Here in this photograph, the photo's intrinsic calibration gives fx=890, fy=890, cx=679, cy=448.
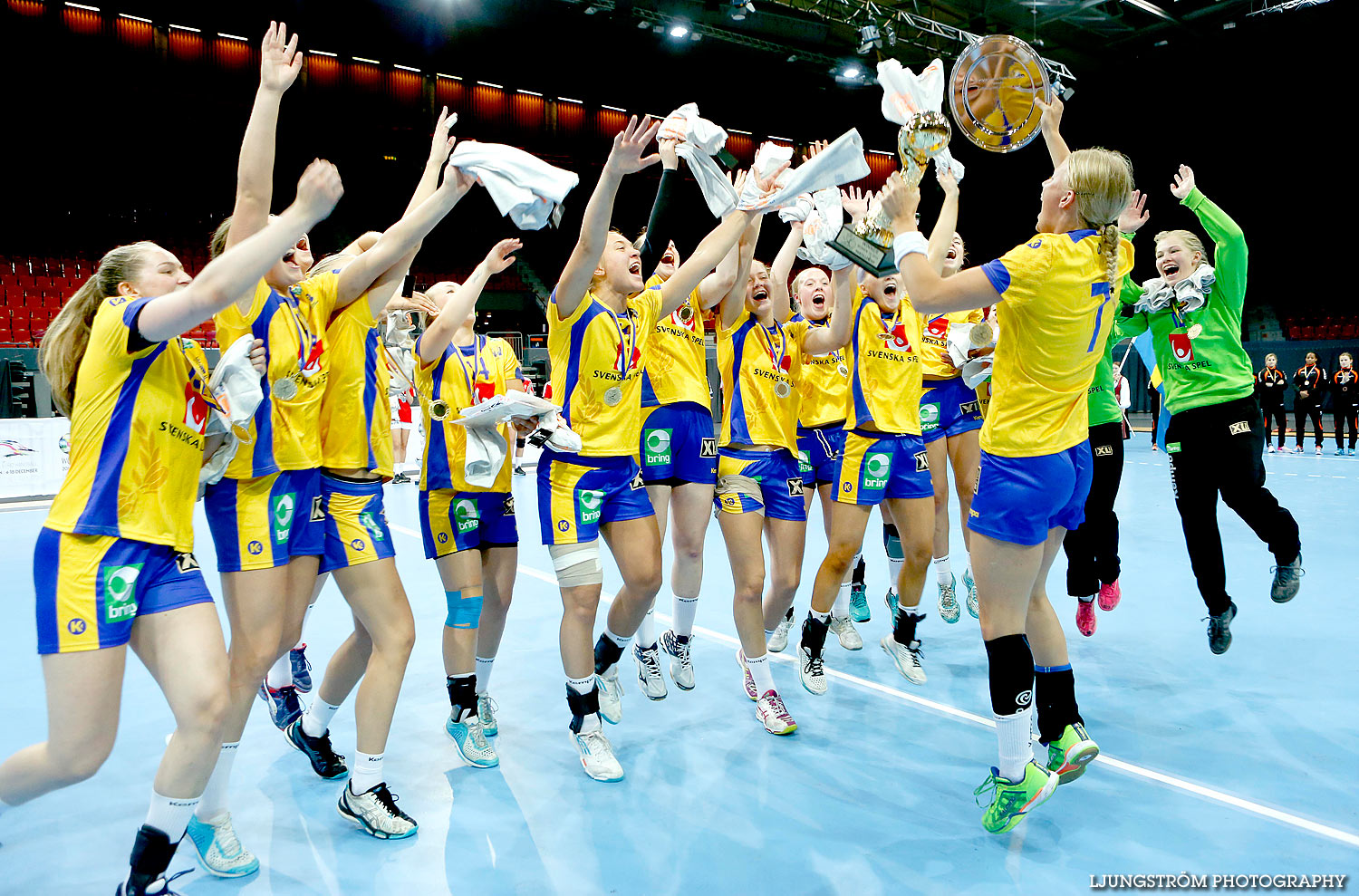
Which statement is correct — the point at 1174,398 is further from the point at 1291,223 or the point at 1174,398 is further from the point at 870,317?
the point at 1291,223

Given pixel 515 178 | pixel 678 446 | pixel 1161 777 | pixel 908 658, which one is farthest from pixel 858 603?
pixel 515 178

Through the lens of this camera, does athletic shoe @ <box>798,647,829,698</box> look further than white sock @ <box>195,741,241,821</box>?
Yes

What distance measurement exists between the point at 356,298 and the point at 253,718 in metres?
2.33

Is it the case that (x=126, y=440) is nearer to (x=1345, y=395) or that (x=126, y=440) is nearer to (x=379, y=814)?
(x=379, y=814)

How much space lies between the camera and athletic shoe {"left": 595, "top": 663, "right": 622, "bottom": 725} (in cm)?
426

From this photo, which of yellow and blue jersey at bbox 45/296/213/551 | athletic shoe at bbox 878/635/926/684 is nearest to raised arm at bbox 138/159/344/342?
yellow and blue jersey at bbox 45/296/213/551

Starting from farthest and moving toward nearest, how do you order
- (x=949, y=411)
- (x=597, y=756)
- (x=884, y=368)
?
(x=949, y=411)
(x=884, y=368)
(x=597, y=756)

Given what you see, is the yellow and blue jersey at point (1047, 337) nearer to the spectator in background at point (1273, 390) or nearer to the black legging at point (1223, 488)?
the black legging at point (1223, 488)

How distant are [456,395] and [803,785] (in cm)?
234

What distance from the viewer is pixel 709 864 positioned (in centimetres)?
287

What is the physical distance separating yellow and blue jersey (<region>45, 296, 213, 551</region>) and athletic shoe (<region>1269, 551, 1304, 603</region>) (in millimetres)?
5044

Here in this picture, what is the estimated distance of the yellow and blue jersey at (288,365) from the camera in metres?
3.10

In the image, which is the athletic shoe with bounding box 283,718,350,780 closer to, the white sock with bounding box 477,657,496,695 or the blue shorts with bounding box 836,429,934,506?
the white sock with bounding box 477,657,496,695

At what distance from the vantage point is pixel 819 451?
5047mm
